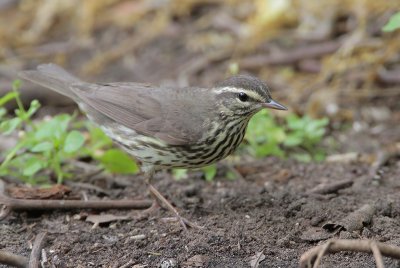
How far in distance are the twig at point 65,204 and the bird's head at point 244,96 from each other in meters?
1.01

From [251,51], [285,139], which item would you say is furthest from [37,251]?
[251,51]

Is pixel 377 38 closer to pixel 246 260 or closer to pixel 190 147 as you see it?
pixel 190 147

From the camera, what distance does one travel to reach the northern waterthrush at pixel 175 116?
16.8 ft

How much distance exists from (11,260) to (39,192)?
1.33m

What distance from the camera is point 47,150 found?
533cm

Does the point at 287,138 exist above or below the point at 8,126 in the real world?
above

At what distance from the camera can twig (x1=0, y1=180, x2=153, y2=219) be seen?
4.86 meters

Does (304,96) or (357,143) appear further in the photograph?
(304,96)

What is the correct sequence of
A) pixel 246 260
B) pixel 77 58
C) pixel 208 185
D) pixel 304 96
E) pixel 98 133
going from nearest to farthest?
pixel 246 260 < pixel 208 185 < pixel 98 133 < pixel 304 96 < pixel 77 58

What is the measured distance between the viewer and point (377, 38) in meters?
8.40

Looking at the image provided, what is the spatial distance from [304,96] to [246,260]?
4250 mm

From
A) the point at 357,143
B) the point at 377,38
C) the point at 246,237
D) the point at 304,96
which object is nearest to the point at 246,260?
the point at 246,237

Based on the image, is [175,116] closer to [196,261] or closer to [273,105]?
[273,105]

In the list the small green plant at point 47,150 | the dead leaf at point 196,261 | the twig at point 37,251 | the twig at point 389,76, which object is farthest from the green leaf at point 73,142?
the twig at point 389,76
